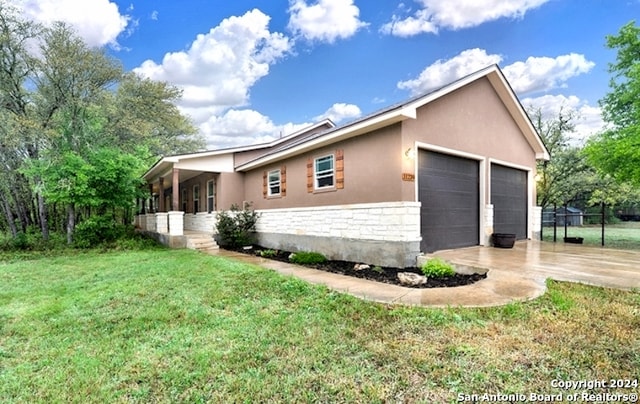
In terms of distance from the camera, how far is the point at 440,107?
25.8 feet

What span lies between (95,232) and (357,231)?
34.8 feet

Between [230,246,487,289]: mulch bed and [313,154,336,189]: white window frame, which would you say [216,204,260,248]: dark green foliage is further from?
[313,154,336,189]: white window frame

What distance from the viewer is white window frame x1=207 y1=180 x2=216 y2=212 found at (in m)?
13.5

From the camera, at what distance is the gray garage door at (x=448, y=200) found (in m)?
7.68

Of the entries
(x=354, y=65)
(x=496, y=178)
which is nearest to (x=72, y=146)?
(x=354, y=65)

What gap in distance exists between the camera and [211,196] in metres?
13.9

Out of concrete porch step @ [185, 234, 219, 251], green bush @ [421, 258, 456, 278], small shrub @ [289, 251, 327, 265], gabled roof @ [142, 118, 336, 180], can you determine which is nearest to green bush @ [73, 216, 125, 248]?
gabled roof @ [142, 118, 336, 180]

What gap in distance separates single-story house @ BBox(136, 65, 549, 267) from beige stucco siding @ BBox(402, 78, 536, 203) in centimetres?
3

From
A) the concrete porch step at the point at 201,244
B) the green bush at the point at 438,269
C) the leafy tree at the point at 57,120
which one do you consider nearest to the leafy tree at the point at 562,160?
the green bush at the point at 438,269

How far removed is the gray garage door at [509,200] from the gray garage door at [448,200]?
0.99 metres

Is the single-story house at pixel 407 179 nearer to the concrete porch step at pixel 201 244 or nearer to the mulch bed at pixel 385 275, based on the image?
the mulch bed at pixel 385 275

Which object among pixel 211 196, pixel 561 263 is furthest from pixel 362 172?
pixel 211 196

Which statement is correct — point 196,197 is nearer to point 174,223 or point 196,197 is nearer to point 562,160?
point 174,223

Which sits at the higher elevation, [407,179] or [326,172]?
[326,172]
